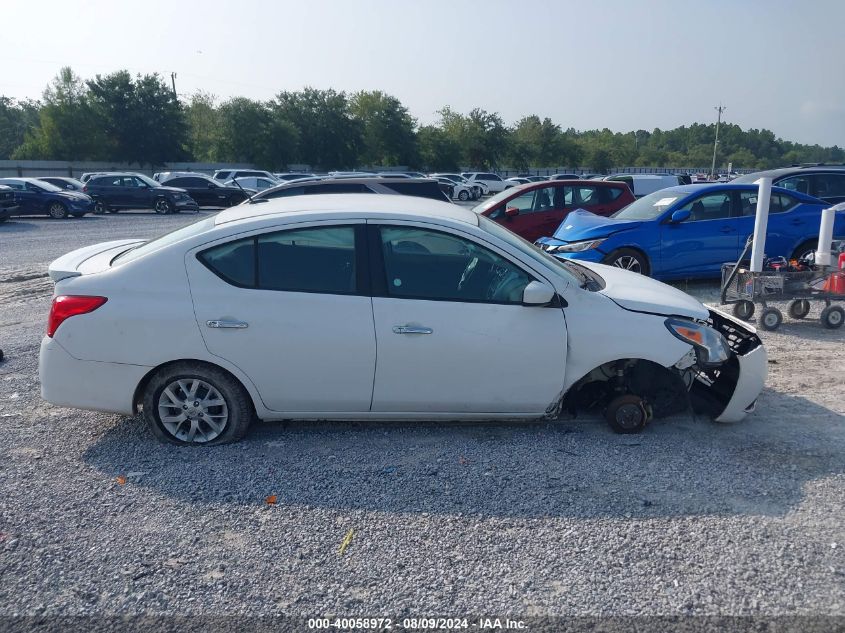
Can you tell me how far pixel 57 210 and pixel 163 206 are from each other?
14.3 feet

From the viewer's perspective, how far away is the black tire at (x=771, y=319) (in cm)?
794

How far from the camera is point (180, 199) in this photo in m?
29.3

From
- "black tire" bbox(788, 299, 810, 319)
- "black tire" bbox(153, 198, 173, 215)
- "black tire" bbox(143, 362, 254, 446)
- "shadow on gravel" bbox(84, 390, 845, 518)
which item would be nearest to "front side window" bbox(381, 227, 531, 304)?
"shadow on gravel" bbox(84, 390, 845, 518)

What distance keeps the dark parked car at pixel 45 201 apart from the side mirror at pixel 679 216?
75.2 feet

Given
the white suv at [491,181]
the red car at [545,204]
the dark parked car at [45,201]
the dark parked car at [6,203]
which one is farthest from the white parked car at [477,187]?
the red car at [545,204]

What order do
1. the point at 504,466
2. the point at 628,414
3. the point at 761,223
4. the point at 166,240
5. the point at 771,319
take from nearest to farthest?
the point at 504,466, the point at 628,414, the point at 166,240, the point at 761,223, the point at 771,319

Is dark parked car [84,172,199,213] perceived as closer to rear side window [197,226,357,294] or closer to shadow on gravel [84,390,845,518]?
shadow on gravel [84,390,845,518]

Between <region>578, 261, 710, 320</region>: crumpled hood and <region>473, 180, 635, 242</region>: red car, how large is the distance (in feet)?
25.2

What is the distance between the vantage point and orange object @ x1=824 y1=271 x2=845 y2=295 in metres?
7.69

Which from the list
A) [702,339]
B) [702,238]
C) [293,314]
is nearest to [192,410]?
[293,314]

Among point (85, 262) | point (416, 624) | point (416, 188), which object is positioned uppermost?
point (416, 188)

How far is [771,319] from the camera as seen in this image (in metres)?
7.97

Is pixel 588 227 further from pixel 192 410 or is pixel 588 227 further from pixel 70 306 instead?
pixel 70 306

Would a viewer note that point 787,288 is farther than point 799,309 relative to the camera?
No
